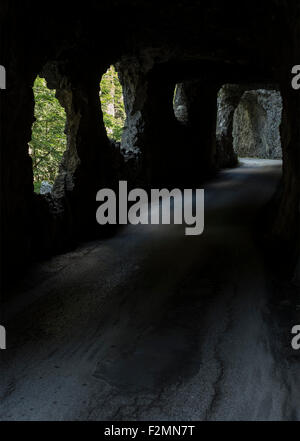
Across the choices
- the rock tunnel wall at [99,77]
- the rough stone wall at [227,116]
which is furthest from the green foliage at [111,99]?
the rock tunnel wall at [99,77]

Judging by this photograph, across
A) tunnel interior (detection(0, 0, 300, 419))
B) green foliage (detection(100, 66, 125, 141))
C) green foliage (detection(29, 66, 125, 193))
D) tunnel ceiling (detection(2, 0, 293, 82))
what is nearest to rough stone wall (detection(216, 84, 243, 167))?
green foliage (detection(100, 66, 125, 141))

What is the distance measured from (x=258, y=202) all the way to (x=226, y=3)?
6.45 meters

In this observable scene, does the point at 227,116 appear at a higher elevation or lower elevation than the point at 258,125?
lower

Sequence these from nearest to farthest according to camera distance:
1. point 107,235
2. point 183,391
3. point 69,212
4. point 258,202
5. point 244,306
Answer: point 183,391 → point 244,306 → point 69,212 → point 107,235 → point 258,202

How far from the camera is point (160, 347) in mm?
4602

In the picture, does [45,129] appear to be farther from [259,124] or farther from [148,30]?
[259,124]

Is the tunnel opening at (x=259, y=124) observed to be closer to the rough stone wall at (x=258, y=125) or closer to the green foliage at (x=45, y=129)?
the rough stone wall at (x=258, y=125)

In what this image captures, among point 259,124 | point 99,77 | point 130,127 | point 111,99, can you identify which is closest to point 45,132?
point 130,127

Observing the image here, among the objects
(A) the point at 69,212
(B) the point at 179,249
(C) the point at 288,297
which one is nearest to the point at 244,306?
(C) the point at 288,297

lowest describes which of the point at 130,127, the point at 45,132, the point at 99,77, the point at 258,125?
the point at 130,127

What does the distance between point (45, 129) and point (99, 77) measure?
7.60 metres

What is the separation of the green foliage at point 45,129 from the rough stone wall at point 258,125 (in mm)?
17425

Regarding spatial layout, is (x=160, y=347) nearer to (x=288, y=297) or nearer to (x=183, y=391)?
(x=183, y=391)

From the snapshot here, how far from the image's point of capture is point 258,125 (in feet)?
104
